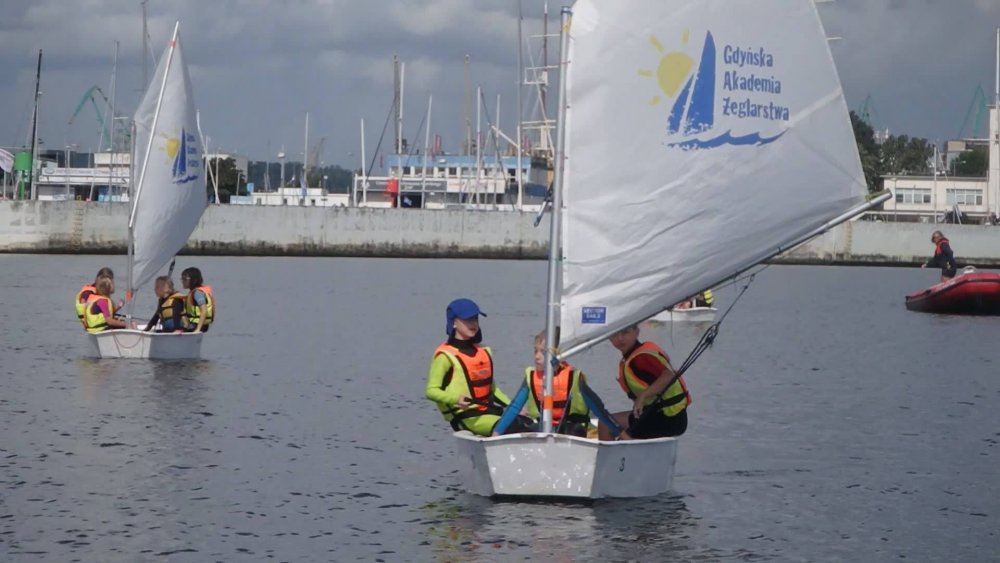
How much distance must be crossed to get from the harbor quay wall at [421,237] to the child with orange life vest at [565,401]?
255ft

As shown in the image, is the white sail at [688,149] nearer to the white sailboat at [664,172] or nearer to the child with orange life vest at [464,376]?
the white sailboat at [664,172]

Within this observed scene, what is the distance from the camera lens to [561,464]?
15719 millimetres

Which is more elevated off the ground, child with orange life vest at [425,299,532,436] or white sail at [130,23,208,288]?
white sail at [130,23,208,288]

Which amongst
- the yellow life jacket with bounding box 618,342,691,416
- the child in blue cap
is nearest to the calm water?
the child in blue cap

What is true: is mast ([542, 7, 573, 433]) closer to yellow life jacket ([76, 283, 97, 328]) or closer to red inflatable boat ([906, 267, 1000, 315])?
yellow life jacket ([76, 283, 97, 328])

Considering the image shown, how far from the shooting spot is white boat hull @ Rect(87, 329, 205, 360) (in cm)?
3017

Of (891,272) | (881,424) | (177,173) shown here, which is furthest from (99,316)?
(891,272)

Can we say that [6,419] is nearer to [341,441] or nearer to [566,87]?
[341,441]

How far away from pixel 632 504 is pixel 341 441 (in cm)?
672

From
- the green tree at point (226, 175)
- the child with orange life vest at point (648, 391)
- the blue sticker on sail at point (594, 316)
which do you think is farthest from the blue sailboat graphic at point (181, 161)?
the green tree at point (226, 175)

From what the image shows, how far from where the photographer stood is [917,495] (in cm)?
1825

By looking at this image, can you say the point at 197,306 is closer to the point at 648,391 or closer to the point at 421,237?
the point at 648,391

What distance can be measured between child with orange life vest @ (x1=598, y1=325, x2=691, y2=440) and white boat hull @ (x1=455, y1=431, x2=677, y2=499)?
0.78 feet

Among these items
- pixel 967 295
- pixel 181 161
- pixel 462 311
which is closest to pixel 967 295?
pixel 967 295
